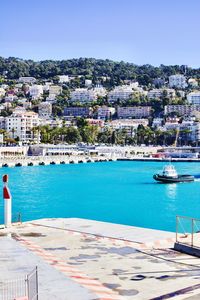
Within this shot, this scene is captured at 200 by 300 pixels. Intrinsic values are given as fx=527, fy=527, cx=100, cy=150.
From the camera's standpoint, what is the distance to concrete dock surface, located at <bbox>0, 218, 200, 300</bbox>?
31.1 feet

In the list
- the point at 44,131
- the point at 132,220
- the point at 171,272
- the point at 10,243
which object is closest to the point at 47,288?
the point at 171,272

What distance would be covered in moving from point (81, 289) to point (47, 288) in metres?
0.61

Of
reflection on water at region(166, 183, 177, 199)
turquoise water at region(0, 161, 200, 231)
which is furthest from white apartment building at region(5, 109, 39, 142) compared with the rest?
reflection on water at region(166, 183, 177, 199)

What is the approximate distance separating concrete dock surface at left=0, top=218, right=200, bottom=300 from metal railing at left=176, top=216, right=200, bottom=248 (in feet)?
1.12

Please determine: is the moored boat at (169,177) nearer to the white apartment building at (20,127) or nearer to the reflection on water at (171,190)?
the reflection on water at (171,190)

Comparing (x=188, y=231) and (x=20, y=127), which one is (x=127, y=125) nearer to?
(x=20, y=127)

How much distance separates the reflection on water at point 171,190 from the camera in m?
49.8

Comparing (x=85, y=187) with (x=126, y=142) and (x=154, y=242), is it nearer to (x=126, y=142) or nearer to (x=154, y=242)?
(x=154, y=242)

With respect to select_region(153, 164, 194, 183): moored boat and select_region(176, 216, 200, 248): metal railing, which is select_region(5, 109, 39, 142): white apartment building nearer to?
select_region(153, 164, 194, 183): moored boat

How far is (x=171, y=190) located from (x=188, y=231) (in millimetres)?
41141

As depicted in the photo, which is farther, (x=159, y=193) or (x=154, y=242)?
(x=159, y=193)

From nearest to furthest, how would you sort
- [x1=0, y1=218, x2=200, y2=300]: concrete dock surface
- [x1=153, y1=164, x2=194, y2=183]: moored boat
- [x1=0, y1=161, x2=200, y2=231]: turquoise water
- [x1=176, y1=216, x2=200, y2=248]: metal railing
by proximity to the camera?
[x1=0, y1=218, x2=200, y2=300]: concrete dock surface < [x1=176, y1=216, x2=200, y2=248]: metal railing < [x1=0, y1=161, x2=200, y2=231]: turquoise water < [x1=153, y1=164, x2=194, y2=183]: moored boat

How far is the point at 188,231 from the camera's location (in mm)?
14750

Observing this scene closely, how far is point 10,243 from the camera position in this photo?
13320 millimetres
